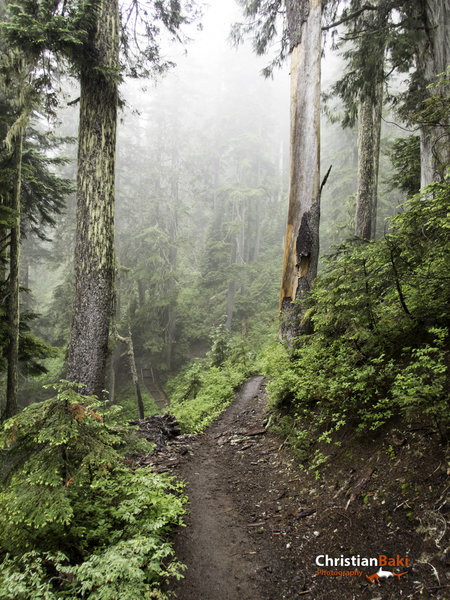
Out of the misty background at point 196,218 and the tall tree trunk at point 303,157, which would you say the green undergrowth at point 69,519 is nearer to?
the tall tree trunk at point 303,157

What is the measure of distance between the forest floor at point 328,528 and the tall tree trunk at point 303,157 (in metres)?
2.99

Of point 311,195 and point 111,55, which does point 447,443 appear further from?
point 111,55

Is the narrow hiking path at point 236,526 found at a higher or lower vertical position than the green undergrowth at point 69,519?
lower

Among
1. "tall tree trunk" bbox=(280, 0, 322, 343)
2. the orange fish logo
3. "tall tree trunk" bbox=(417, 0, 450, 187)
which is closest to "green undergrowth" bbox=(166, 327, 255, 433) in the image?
"tall tree trunk" bbox=(280, 0, 322, 343)

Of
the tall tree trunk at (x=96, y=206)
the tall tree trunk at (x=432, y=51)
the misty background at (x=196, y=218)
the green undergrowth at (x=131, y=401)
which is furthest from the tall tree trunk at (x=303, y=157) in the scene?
the green undergrowth at (x=131, y=401)

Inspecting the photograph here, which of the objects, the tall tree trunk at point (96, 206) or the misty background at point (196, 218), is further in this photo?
the misty background at point (196, 218)

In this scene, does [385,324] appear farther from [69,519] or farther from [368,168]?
[368,168]

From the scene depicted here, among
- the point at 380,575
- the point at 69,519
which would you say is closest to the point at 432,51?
the point at 380,575

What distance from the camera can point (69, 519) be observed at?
90.2 inches

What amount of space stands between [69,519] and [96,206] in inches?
194

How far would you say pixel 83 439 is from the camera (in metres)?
2.72

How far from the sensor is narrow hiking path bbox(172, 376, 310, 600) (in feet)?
8.41

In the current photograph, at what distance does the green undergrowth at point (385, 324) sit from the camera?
10.0 ft

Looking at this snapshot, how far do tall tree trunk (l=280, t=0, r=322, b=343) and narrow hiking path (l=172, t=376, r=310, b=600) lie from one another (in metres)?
2.42
